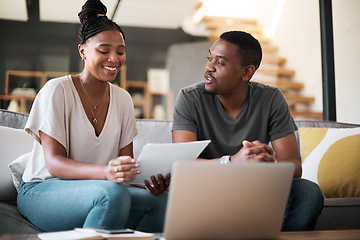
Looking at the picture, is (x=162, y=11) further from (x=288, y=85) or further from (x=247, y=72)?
(x=247, y=72)

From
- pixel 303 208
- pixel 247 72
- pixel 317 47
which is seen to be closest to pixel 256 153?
pixel 303 208

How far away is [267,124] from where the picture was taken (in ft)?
5.73

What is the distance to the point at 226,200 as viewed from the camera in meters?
0.86

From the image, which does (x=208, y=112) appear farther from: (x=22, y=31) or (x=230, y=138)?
(x=22, y=31)

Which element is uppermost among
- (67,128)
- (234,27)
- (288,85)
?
(234,27)

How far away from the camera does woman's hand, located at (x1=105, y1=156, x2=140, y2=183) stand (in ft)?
3.93

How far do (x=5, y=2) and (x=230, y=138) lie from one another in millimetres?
3558

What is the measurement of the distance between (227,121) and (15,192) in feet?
3.00

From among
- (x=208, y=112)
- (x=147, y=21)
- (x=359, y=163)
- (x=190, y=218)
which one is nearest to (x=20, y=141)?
(x=208, y=112)

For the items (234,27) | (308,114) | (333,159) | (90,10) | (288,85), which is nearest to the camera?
(90,10)

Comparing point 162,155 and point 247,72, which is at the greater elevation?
point 247,72

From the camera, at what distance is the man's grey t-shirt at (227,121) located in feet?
5.58

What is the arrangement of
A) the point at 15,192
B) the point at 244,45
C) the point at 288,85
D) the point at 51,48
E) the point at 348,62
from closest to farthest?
the point at 15,192, the point at 244,45, the point at 348,62, the point at 51,48, the point at 288,85

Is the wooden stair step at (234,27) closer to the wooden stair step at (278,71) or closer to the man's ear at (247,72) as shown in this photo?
the wooden stair step at (278,71)
